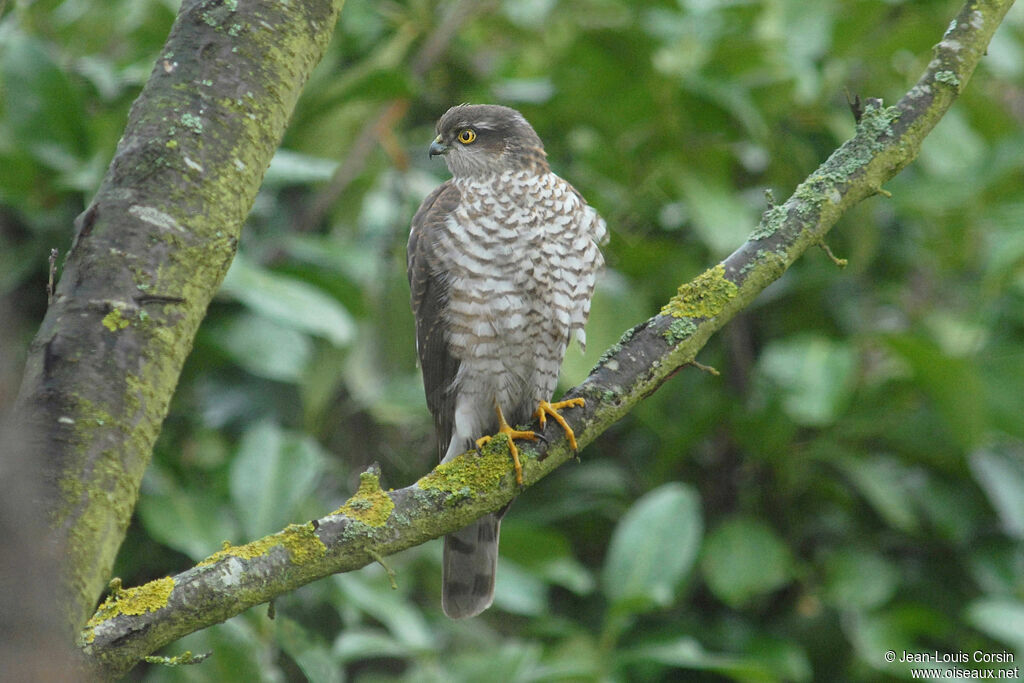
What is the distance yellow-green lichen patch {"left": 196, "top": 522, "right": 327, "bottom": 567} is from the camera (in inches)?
77.7

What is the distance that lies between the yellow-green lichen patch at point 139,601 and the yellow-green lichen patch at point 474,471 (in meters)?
0.57

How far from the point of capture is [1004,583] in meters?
4.40

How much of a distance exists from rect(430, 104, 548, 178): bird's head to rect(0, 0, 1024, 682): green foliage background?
609mm

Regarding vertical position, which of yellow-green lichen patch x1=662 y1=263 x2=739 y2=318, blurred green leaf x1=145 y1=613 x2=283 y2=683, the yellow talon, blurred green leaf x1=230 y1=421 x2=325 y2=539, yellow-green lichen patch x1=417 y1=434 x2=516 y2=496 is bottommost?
blurred green leaf x1=145 y1=613 x2=283 y2=683

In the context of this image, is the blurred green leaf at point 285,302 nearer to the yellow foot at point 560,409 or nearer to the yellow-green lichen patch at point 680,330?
the yellow foot at point 560,409

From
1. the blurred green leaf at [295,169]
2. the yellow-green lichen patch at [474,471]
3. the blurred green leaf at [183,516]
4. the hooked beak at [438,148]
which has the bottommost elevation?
the blurred green leaf at [183,516]

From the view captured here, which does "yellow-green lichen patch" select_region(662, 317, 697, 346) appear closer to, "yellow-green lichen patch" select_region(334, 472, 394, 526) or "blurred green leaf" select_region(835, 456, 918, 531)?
"yellow-green lichen patch" select_region(334, 472, 394, 526)

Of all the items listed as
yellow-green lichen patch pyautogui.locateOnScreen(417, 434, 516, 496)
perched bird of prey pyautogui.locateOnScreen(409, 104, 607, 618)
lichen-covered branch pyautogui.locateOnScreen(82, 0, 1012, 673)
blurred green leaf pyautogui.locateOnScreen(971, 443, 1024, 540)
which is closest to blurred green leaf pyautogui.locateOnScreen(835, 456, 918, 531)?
blurred green leaf pyautogui.locateOnScreen(971, 443, 1024, 540)

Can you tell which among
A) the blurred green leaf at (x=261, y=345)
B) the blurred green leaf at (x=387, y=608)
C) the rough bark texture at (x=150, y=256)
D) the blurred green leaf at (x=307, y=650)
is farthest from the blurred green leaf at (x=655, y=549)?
the rough bark texture at (x=150, y=256)

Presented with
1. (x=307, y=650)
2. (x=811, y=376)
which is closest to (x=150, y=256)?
(x=307, y=650)

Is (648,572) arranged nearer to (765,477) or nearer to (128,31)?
(765,477)

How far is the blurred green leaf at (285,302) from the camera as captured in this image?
3688 millimetres

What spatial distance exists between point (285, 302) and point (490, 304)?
992mm

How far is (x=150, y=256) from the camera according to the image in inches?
71.8
